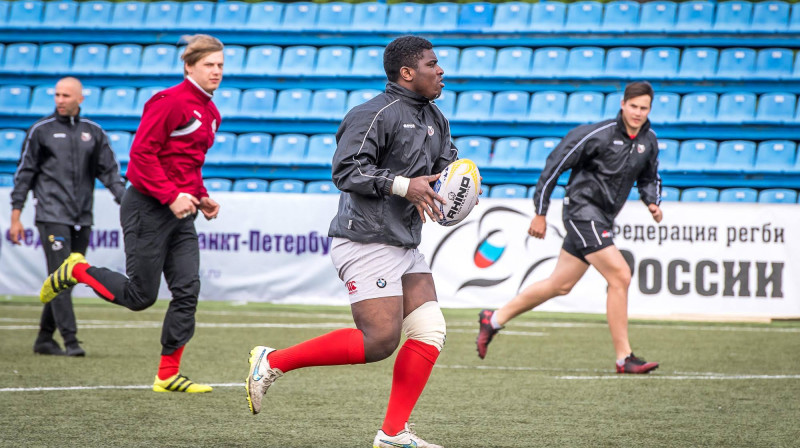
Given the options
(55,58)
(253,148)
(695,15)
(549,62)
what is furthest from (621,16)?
(55,58)

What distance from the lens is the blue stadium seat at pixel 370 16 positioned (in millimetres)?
17688

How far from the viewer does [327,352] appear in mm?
4539

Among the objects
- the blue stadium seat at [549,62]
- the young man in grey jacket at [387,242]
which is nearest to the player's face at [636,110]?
the young man in grey jacket at [387,242]

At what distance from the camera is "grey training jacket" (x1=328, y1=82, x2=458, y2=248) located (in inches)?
170

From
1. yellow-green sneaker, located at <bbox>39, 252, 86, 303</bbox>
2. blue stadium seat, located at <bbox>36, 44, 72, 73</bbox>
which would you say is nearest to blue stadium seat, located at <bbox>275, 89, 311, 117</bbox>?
blue stadium seat, located at <bbox>36, 44, 72, 73</bbox>

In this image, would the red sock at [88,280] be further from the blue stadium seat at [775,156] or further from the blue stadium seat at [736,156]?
the blue stadium seat at [775,156]

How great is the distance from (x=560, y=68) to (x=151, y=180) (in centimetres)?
1161

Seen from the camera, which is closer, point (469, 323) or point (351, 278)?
point (351, 278)

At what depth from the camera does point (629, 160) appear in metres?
7.95

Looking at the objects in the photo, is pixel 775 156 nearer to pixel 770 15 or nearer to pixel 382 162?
pixel 770 15


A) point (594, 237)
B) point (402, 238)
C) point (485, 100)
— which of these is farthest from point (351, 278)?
point (485, 100)

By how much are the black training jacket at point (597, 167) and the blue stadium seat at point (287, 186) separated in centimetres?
828

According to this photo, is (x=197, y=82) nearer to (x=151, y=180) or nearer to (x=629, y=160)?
(x=151, y=180)

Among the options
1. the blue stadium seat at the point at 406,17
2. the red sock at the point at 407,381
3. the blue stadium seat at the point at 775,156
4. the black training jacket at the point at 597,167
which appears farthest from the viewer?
the blue stadium seat at the point at 406,17
